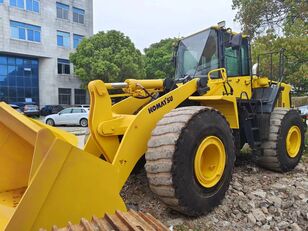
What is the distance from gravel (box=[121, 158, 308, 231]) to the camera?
14.1 ft

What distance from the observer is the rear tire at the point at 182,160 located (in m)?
3.90

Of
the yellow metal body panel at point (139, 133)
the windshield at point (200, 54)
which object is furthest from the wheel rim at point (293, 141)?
the yellow metal body panel at point (139, 133)

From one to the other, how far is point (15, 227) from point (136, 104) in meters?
3.22

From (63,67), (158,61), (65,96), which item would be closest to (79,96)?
(65,96)

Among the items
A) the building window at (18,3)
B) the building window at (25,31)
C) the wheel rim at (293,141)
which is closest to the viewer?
the wheel rim at (293,141)

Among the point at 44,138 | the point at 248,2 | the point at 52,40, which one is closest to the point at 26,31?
the point at 52,40

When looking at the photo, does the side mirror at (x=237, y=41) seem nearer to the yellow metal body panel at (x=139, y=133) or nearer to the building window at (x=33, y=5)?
the yellow metal body panel at (x=139, y=133)

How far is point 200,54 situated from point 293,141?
2.75m

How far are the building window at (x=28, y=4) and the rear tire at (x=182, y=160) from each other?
115 ft

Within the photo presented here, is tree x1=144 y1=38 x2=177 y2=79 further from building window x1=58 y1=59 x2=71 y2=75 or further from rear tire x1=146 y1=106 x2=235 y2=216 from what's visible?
rear tire x1=146 y1=106 x2=235 y2=216

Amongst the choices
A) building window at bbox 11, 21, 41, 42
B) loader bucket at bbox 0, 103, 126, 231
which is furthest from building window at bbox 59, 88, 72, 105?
loader bucket at bbox 0, 103, 126, 231

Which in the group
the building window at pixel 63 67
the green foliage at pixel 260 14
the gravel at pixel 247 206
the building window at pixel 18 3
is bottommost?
the gravel at pixel 247 206

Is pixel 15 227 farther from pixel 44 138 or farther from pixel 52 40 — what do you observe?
pixel 52 40

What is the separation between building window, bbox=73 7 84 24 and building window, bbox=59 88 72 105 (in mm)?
8055
